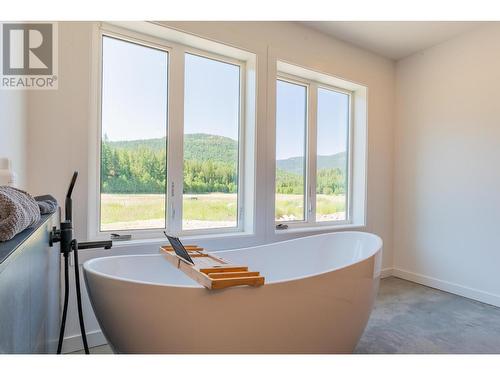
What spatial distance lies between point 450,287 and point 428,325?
0.99 metres

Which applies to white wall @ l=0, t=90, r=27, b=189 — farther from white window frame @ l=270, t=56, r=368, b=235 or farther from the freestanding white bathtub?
white window frame @ l=270, t=56, r=368, b=235

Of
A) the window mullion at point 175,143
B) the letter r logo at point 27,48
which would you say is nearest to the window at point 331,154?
the window mullion at point 175,143

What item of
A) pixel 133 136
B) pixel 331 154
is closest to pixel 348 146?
pixel 331 154

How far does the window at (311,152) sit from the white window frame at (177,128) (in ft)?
1.45

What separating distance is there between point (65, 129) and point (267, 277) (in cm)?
166

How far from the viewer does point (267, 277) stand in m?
2.21

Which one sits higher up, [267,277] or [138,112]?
[138,112]

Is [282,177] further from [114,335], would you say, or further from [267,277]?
[114,335]

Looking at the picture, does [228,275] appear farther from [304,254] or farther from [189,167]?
[189,167]

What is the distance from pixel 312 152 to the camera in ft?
10.6

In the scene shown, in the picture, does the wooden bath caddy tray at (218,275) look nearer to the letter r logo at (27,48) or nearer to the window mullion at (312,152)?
the letter r logo at (27,48)

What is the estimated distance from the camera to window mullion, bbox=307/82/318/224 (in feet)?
10.6
